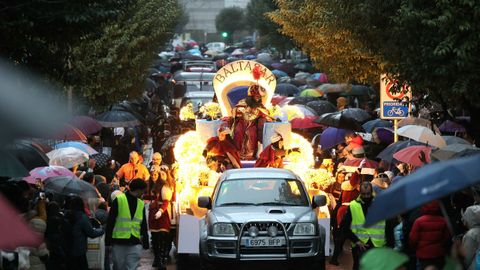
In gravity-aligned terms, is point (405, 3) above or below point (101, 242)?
above

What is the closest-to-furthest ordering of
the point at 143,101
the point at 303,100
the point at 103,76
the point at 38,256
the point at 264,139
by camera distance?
the point at 38,256
the point at 264,139
the point at 103,76
the point at 303,100
the point at 143,101

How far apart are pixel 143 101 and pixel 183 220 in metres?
31.4

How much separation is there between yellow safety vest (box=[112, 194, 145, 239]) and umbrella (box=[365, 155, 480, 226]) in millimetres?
7294

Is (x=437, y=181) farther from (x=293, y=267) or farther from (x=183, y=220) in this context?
(x=183, y=220)

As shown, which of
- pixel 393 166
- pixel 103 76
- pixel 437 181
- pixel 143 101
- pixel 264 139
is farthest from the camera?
pixel 143 101

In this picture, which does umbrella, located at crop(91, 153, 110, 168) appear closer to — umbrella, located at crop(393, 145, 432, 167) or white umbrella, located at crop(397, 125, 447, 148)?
white umbrella, located at crop(397, 125, 447, 148)

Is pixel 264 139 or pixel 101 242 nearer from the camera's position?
pixel 101 242

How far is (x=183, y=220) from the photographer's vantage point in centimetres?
1756

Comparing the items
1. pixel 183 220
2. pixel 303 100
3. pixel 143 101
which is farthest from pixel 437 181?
pixel 143 101

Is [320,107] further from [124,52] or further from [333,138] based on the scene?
[333,138]

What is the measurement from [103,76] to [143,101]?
20.7 m

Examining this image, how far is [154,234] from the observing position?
18.4 meters

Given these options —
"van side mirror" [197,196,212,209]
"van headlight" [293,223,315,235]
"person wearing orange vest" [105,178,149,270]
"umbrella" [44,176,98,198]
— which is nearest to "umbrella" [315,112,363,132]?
"van side mirror" [197,196,212,209]

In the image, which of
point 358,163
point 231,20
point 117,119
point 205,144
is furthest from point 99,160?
point 231,20
